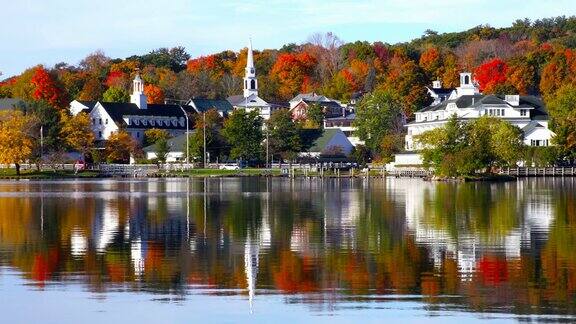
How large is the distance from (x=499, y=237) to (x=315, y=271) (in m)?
8.41

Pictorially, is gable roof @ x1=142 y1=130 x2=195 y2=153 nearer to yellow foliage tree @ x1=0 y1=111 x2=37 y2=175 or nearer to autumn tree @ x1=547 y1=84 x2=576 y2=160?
yellow foliage tree @ x1=0 y1=111 x2=37 y2=175

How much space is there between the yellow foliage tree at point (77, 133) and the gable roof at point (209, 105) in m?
23.0

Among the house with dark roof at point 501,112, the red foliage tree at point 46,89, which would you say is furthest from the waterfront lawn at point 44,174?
the red foliage tree at point 46,89

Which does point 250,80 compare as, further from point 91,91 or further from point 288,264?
point 288,264

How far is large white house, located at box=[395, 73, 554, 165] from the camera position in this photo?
94.1 m

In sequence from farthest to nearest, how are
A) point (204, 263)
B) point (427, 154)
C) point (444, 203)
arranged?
point (427, 154) < point (444, 203) < point (204, 263)

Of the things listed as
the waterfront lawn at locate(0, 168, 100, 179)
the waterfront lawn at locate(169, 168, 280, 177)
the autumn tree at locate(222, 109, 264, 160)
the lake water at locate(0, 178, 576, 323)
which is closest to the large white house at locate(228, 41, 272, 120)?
the autumn tree at locate(222, 109, 264, 160)

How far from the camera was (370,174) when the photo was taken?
88.6 m

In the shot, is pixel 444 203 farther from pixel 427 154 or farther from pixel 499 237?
pixel 427 154

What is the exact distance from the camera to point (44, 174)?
8781cm

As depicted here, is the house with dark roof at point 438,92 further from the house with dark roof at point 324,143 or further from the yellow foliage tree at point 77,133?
the yellow foliage tree at point 77,133

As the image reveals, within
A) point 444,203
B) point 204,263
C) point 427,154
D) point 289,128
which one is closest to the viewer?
point 204,263

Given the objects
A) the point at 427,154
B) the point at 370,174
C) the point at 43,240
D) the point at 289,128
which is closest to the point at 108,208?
the point at 43,240

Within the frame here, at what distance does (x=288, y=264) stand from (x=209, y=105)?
10337 centimetres
